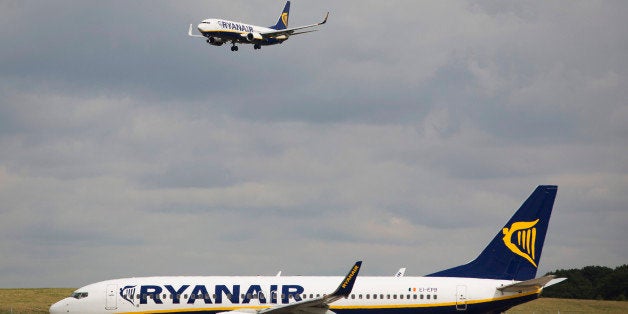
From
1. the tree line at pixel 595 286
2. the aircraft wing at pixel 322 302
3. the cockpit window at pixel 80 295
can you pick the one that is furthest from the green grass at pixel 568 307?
the cockpit window at pixel 80 295

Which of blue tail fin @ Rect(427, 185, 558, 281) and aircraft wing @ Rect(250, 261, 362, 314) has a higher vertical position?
blue tail fin @ Rect(427, 185, 558, 281)

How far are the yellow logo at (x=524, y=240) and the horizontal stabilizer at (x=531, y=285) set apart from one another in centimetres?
260

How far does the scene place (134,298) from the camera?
51344 millimetres

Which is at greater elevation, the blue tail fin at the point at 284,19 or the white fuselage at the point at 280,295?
the blue tail fin at the point at 284,19

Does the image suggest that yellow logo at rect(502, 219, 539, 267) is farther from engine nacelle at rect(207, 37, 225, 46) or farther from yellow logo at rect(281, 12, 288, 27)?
yellow logo at rect(281, 12, 288, 27)

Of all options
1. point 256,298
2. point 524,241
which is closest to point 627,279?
point 524,241

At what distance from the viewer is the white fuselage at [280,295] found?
50469 millimetres

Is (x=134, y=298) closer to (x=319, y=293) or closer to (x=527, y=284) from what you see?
(x=319, y=293)

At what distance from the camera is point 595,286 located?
11562cm

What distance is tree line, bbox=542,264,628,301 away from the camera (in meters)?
107

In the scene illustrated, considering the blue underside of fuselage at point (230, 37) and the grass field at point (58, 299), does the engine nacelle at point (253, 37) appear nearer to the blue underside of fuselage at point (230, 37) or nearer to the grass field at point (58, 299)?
the blue underside of fuselage at point (230, 37)

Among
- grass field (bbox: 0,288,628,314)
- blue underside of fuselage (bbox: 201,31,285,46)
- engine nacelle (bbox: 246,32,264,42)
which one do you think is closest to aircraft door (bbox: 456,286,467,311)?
grass field (bbox: 0,288,628,314)

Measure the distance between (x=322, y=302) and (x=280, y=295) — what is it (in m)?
5.01

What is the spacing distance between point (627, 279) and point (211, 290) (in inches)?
2762
